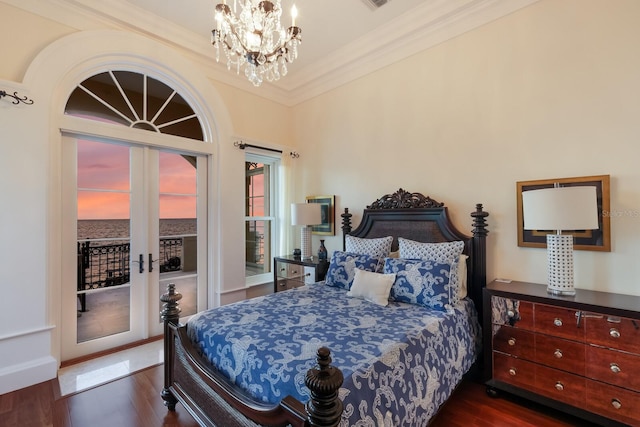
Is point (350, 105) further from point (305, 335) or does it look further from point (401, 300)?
point (305, 335)

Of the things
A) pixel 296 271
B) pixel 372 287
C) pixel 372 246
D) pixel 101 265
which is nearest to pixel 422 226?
pixel 372 246

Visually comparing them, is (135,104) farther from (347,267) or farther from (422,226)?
(422,226)

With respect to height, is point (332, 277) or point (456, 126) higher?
→ point (456, 126)

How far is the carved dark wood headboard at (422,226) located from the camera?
8.50ft

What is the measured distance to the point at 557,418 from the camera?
198 cm

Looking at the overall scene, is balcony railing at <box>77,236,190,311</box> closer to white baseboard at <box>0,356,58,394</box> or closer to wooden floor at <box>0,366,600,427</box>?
white baseboard at <box>0,356,58,394</box>

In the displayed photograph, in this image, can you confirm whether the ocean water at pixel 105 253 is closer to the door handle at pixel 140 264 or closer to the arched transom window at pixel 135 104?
the door handle at pixel 140 264

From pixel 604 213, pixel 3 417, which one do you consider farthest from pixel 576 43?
pixel 3 417

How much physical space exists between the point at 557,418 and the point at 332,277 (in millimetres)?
1943

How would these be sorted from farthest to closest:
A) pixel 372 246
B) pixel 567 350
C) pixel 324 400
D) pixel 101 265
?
pixel 372 246, pixel 101 265, pixel 567 350, pixel 324 400

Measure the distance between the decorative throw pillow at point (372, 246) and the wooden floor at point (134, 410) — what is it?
4.38 feet

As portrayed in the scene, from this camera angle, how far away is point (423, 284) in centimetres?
229

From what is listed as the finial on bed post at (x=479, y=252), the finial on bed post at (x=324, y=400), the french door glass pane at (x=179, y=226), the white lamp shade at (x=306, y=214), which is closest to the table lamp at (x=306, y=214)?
the white lamp shade at (x=306, y=214)

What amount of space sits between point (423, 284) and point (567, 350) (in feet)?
3.22
